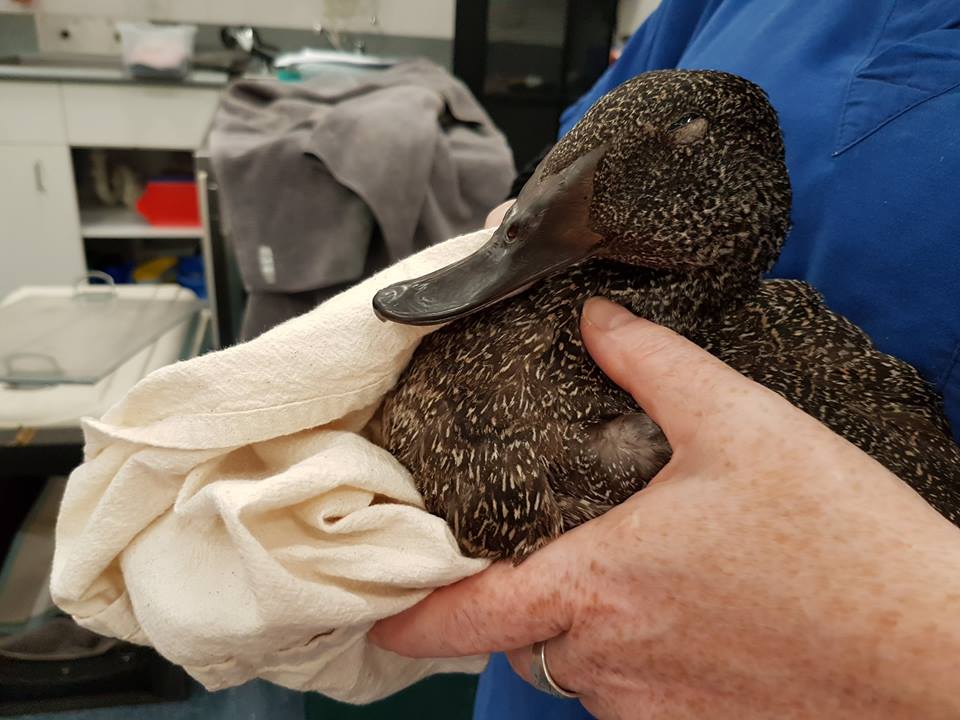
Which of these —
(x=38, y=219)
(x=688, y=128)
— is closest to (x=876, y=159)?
(x=688, y=128)

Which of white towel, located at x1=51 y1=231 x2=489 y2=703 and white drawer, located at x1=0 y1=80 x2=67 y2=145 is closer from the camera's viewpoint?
white towel, located at x1=51 y1=231 x2=489 y2=703

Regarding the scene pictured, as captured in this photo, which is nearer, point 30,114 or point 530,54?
point 30,114

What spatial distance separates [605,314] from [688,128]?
112mm

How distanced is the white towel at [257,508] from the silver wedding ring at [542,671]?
0.21 ft

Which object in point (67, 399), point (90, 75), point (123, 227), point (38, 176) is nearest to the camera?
point (67, 399)

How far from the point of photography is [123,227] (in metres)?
2.61

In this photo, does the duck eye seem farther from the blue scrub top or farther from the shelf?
the shelf

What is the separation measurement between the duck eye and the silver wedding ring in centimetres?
30

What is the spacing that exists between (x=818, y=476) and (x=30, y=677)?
1.23m

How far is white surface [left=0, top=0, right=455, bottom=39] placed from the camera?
272 centimetres

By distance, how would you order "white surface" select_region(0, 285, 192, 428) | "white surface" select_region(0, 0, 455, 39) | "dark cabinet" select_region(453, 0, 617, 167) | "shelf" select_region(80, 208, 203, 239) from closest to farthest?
"white surface" select_region(0, 285, 192, 428) < "dark cabinet" select_region(453, 0, 617, 167) < "shelf" select_region(80, 208, 203, 239) < "white surface" select_region(0, 0, 455, 39)

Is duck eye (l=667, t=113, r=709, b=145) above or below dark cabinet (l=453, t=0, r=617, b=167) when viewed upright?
above

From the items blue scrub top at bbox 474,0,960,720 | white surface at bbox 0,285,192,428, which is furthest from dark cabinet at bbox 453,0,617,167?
blue scrub top at bbox 474,0,960,720

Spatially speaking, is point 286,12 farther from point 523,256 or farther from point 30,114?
point 523,256
